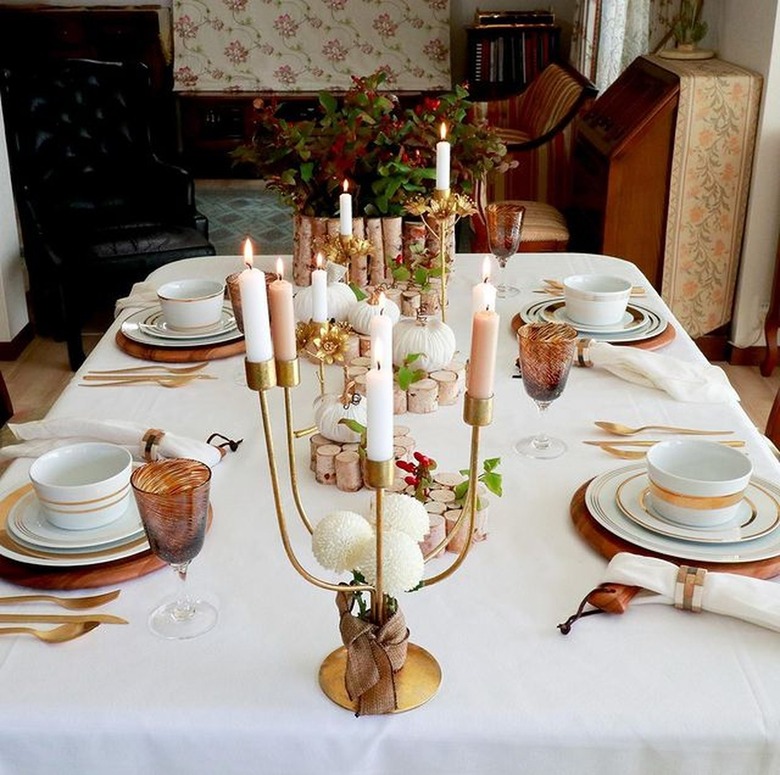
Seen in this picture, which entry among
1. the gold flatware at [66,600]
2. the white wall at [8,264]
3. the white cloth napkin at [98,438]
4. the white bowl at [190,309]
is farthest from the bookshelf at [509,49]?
the gold flatware at [66,600]

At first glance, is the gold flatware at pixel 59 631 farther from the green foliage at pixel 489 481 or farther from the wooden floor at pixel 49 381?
the wooden floor at pixel 49 381

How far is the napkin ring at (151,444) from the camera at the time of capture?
1341 mm

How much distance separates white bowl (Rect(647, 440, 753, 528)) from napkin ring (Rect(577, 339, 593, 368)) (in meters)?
0.46

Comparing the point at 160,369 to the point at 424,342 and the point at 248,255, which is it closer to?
the point at 424,342

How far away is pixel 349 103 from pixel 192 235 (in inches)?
77.2

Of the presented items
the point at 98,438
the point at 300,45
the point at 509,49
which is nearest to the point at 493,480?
the point at 98,438

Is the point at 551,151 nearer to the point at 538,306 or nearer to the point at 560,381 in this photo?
the point at 538,306

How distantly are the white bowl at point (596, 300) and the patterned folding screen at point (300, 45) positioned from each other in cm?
471

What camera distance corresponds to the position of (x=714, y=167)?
11.3 feet

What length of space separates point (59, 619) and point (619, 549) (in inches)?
23.7

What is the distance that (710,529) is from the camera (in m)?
1.14

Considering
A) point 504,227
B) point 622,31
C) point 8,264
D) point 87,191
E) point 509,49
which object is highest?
point 622,31

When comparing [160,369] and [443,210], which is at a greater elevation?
[443,210]

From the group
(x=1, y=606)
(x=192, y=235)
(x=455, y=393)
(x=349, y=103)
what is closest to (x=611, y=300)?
(x=455, y=393)
